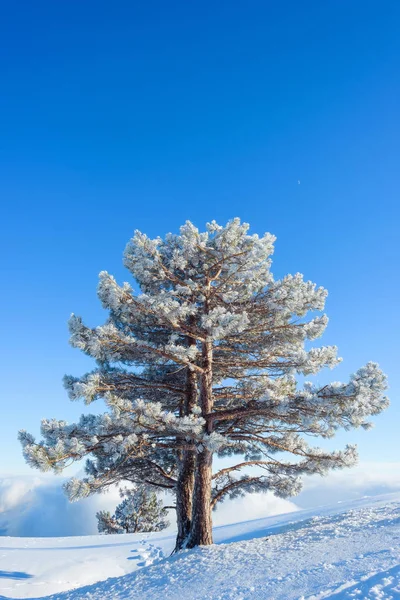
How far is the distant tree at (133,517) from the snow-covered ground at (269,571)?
16.6 meters

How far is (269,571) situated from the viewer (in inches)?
259

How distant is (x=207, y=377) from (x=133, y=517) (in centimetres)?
2274

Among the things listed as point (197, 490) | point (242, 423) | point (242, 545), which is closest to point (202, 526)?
point (197, 490)

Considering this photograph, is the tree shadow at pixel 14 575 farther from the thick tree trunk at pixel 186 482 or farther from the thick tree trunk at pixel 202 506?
the thick tree trunk at pixel 202 506

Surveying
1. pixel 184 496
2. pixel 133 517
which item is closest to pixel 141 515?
pixel 133 517

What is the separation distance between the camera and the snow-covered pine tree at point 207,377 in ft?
30.8

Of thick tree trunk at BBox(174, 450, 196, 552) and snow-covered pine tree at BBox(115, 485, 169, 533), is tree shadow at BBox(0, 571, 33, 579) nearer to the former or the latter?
thick tree trunk at BBox(174, 450, 196, 552)

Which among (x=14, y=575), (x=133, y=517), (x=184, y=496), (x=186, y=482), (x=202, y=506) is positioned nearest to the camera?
(x=202, y=506)

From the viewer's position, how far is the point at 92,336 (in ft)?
34.0

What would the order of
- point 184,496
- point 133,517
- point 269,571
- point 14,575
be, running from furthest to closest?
point 133,517, point 14,575, point 184,496, point 269,571

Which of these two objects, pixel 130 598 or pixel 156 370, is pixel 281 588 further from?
pixel 156 370

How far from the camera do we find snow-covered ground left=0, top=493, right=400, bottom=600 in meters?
5.48

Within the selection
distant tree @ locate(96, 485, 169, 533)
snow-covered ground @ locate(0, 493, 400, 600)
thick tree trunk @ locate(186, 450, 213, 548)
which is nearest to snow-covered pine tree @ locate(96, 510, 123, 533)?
distant tree @ locate(96, 485, 169, 533)

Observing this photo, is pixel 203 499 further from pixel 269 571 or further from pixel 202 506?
pixel 269 571
